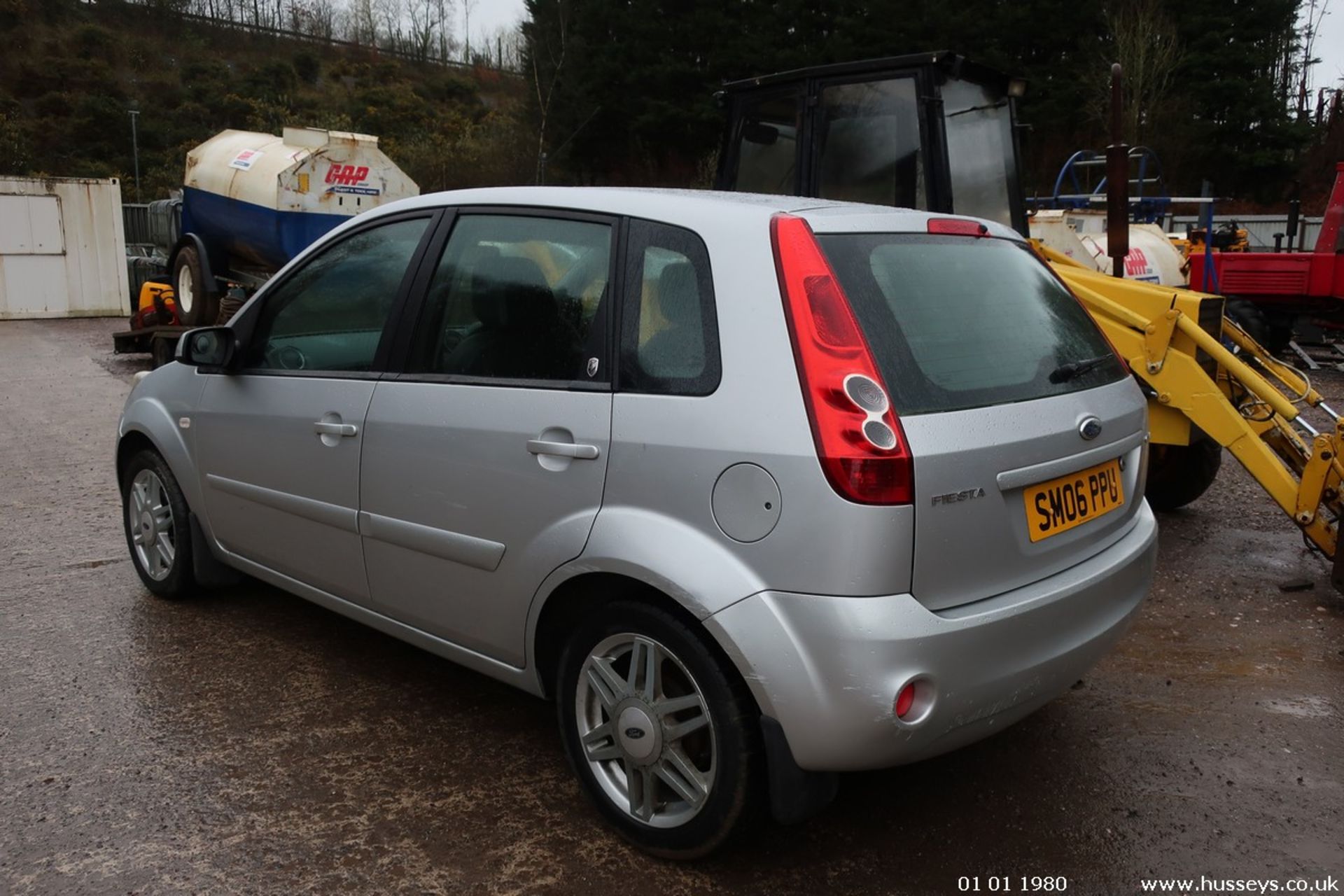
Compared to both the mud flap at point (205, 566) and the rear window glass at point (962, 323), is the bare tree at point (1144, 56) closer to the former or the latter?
the rear window glass at point (962, 323)

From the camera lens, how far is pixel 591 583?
2.80 m

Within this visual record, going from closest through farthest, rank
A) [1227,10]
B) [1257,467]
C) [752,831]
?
[752,831] → [1257,467] → [1227,10]

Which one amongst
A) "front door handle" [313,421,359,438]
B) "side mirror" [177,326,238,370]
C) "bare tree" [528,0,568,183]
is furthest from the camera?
"bare tree" [528,0,568,183]

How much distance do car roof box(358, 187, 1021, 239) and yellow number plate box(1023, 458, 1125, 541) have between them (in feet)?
2.47

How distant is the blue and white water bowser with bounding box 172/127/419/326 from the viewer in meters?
12.0

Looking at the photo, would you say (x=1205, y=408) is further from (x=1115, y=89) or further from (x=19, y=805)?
(x=19, y=805)

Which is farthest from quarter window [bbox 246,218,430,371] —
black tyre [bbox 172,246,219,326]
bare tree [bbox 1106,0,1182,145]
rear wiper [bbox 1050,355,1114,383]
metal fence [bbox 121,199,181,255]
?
bare tree [bbox 1106,0,1182,145]

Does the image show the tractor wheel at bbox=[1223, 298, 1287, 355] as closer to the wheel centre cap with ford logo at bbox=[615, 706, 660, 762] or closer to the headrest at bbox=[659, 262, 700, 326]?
the headrest at bbox=[659, 262, 700, 326]

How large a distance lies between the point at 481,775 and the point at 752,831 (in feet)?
3.13

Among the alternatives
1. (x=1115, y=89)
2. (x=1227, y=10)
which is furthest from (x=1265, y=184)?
(x=1115, y=89)

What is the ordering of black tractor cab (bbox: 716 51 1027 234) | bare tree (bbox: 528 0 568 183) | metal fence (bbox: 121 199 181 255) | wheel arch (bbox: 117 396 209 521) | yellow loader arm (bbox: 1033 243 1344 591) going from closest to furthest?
wheel arch (bbox: 117 396 209 521)
yellow loader arm (bbox: 1033 243 1344 591)
black tractor cab (bbox: 716 51 1027 234)
metal fence (bbox: 121 199 181 255)
bare tree (bbox: 528 0 568 183)

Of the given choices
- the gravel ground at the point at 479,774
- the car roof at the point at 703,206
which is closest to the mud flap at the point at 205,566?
the gravel ground at the point at 479,774

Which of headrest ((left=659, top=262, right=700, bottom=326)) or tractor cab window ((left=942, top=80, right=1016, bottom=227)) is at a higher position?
tractor cab window ((left=942, top=80, right=1016, bottom=227))

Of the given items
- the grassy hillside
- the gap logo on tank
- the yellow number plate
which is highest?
the grassy hillside
